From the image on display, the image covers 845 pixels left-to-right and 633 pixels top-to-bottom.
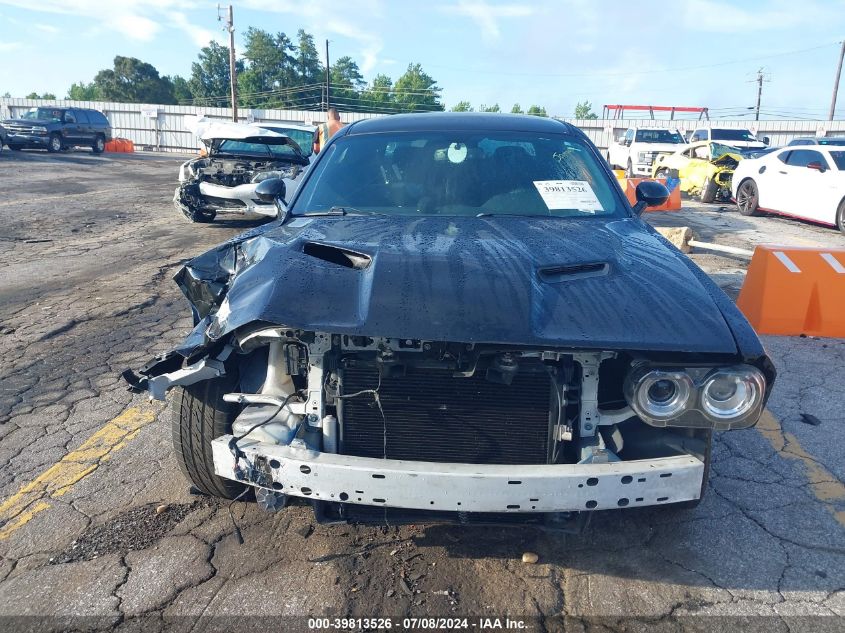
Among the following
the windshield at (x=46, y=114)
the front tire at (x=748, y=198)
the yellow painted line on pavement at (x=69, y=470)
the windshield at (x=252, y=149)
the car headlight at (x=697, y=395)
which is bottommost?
the yellow painted line on pavement at (x=69, y=470)

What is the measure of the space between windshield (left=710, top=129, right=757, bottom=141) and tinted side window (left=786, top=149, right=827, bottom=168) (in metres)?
9.30

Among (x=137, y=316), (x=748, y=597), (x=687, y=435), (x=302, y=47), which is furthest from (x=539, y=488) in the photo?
(x=302, y=47)

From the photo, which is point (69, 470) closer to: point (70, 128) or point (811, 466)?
point (811, 466)

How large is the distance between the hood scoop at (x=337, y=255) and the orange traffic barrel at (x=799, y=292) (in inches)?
167

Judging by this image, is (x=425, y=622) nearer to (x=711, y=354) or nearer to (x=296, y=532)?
(x=296, y=532)

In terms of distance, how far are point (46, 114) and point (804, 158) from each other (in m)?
27.3

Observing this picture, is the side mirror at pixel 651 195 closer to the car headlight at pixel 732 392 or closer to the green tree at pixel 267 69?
the car headlight at pixel 732 392

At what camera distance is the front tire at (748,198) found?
1338cm

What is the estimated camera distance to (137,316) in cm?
590

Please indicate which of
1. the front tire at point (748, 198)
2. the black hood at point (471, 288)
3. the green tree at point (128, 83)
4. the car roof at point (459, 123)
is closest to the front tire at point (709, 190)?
the front tire at point (748, 198)

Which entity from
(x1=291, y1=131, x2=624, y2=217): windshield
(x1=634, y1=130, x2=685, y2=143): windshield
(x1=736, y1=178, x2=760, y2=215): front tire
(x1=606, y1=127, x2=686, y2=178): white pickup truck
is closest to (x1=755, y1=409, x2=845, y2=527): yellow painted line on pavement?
(x1=291, y1=131, x2=624, y2=217): windshield

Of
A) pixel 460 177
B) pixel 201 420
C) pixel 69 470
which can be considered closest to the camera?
pixel 201 420

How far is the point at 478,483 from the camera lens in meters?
2.20

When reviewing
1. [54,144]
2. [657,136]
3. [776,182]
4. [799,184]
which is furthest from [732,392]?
[54,144]
